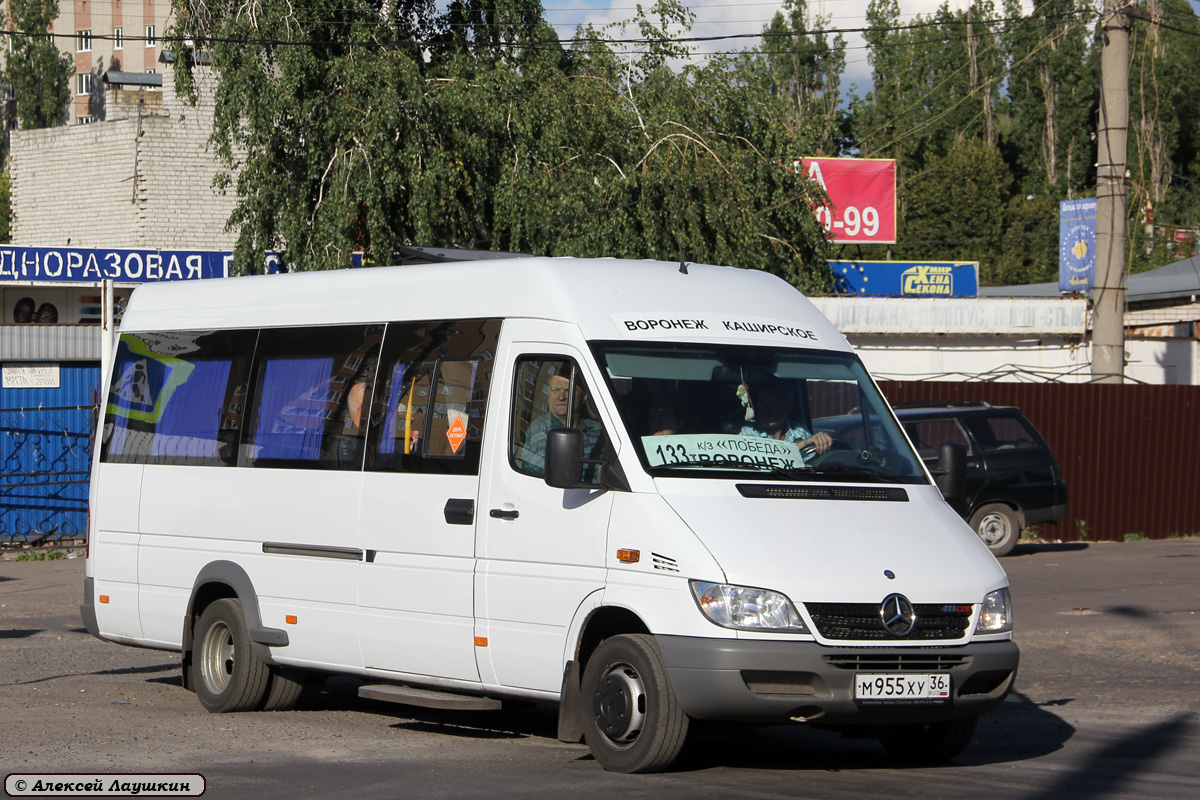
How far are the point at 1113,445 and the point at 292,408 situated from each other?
1582 cm

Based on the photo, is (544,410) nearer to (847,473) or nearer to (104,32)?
(847,473)

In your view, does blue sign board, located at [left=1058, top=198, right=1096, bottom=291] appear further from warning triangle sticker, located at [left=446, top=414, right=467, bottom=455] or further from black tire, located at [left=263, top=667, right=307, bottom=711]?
warning triangle sticker, located at [left=446, top=414, right=467, bottom=455]

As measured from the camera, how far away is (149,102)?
37500mm

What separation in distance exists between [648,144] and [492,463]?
14492 millimetres

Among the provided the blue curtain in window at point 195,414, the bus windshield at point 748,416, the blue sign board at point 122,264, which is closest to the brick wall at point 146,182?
the blue sign board at point 122,264

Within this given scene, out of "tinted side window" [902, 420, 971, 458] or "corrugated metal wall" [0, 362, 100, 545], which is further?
"corrugated metal wall" [0, 362, 100, 545]

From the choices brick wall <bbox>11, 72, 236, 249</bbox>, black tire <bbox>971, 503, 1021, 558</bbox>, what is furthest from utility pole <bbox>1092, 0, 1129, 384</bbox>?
brick wall <bbox>11, 72, 236, 249</bbox>

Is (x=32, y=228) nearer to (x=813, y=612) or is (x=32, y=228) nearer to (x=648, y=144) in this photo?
(x=648, y=144)

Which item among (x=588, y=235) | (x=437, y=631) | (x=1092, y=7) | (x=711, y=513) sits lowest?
(x=437, y=631)

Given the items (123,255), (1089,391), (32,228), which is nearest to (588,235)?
(1089,391)

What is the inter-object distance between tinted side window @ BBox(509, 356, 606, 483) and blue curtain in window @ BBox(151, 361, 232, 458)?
2671mm

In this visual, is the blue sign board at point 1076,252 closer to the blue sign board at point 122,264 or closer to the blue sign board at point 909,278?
the blue sign board at point 909,278

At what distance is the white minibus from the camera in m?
6.38

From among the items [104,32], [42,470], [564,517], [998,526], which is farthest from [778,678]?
[104,32]
